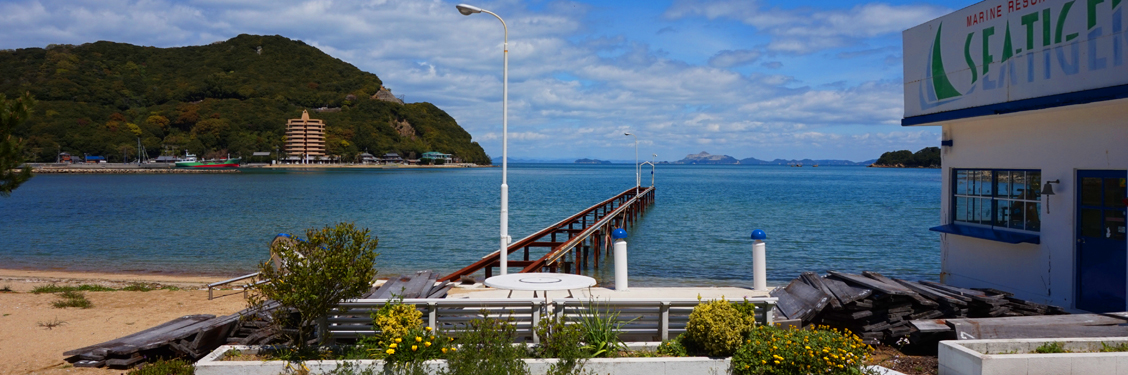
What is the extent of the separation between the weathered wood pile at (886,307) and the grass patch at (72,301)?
10.8 m

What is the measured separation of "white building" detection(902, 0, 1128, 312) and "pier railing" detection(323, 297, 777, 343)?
16.0 ft

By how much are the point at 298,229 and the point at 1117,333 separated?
33.4m

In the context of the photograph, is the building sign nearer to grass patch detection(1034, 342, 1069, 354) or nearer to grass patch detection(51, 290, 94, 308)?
grass patch detection(1034, 342, 1069, 354)

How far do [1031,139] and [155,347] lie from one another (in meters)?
11.1

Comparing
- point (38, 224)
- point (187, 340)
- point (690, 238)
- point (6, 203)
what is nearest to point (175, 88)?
point (6, 203)

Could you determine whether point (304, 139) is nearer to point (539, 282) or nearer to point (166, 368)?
point (166, 368)

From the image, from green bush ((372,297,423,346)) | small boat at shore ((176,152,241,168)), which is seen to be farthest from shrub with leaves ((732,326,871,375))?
small boat at shore ((176,152,241,168))

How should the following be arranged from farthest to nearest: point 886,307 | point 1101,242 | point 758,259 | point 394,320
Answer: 1. point 758,259
2. point 1101,242
3. point 886,307
4. point 394,320

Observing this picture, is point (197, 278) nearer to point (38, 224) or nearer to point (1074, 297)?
point (1074, 297)

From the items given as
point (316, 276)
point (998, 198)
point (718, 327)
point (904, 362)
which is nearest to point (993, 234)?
point (998, 198)

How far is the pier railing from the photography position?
6.14 metres

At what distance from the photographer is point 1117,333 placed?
6.26 metres

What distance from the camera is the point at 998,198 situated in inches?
383

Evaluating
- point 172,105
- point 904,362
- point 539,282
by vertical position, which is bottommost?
point 904,362
